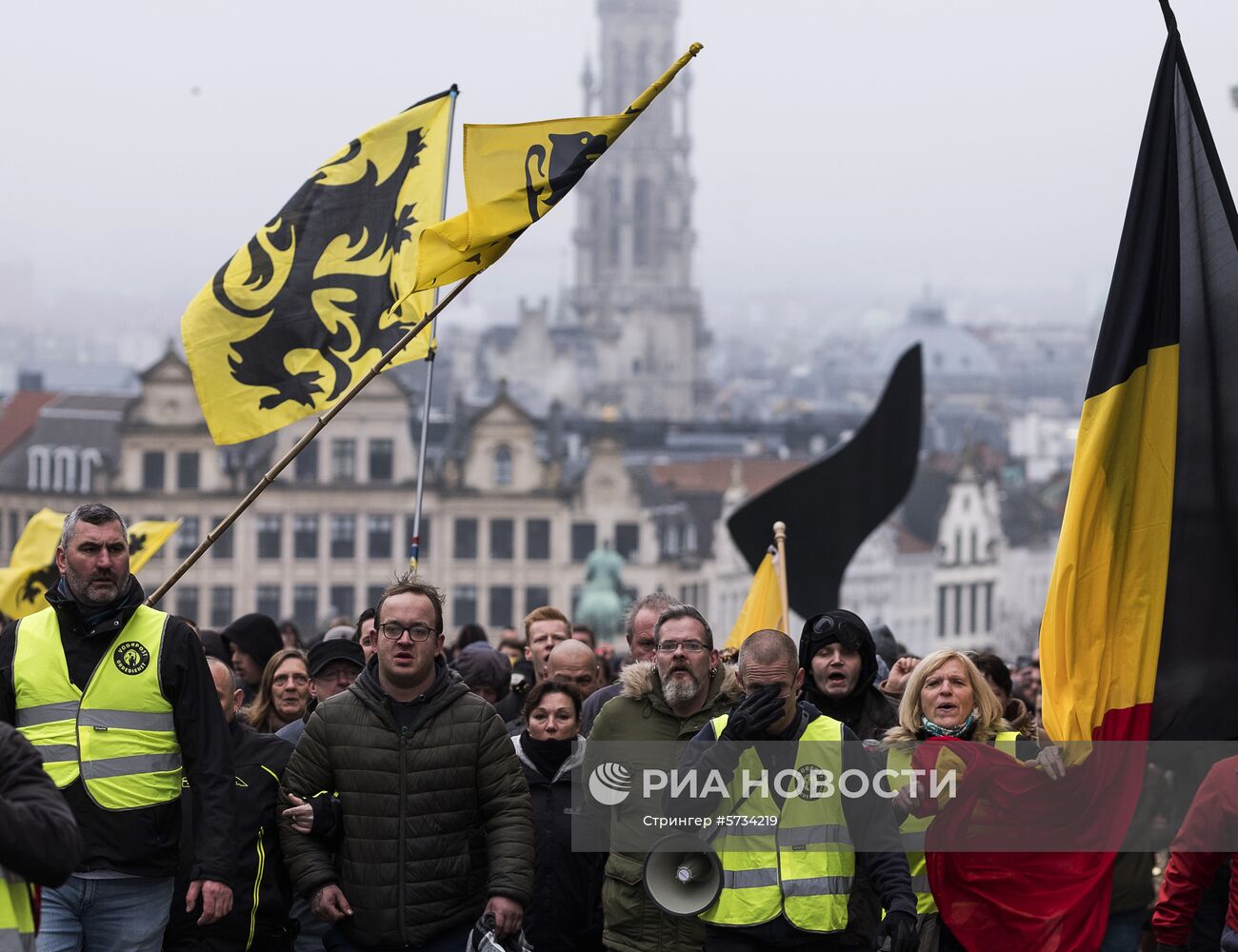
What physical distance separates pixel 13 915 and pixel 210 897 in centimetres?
109

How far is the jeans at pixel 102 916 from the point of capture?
214 inches

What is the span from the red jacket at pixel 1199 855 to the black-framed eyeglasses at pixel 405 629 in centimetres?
186

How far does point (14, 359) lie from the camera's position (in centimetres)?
14775

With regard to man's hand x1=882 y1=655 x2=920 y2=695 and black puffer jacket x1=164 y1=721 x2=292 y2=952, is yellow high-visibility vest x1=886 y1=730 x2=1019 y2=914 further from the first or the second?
black puffer jacket x1=164 y1=721 x2=292 y2=952

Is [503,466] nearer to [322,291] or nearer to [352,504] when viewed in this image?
[352,504]

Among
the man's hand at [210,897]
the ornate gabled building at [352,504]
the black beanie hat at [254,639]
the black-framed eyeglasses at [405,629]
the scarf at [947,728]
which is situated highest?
the ornate gabled building at [352,504]

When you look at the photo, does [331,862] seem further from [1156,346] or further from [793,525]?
[793,525]

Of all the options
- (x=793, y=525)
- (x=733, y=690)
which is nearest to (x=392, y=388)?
(x=793, y=525)

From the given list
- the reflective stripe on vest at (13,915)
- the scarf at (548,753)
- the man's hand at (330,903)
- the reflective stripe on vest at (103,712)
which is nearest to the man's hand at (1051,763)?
the scarf at (548,753)

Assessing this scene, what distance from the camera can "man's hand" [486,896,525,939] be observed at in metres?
5.71

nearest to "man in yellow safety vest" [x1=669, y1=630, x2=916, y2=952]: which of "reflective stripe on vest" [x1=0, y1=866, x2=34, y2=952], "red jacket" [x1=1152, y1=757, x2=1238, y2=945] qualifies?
"red jacket" [x1=1152, y1=757, x2=1238, y2=945]

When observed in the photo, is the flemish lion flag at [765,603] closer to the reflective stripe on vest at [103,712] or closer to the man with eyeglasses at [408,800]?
the man with eyeglasses at [408,800]

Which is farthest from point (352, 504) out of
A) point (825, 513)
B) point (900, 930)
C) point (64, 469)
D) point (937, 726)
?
point (900, 930)

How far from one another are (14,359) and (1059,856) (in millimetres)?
146702
